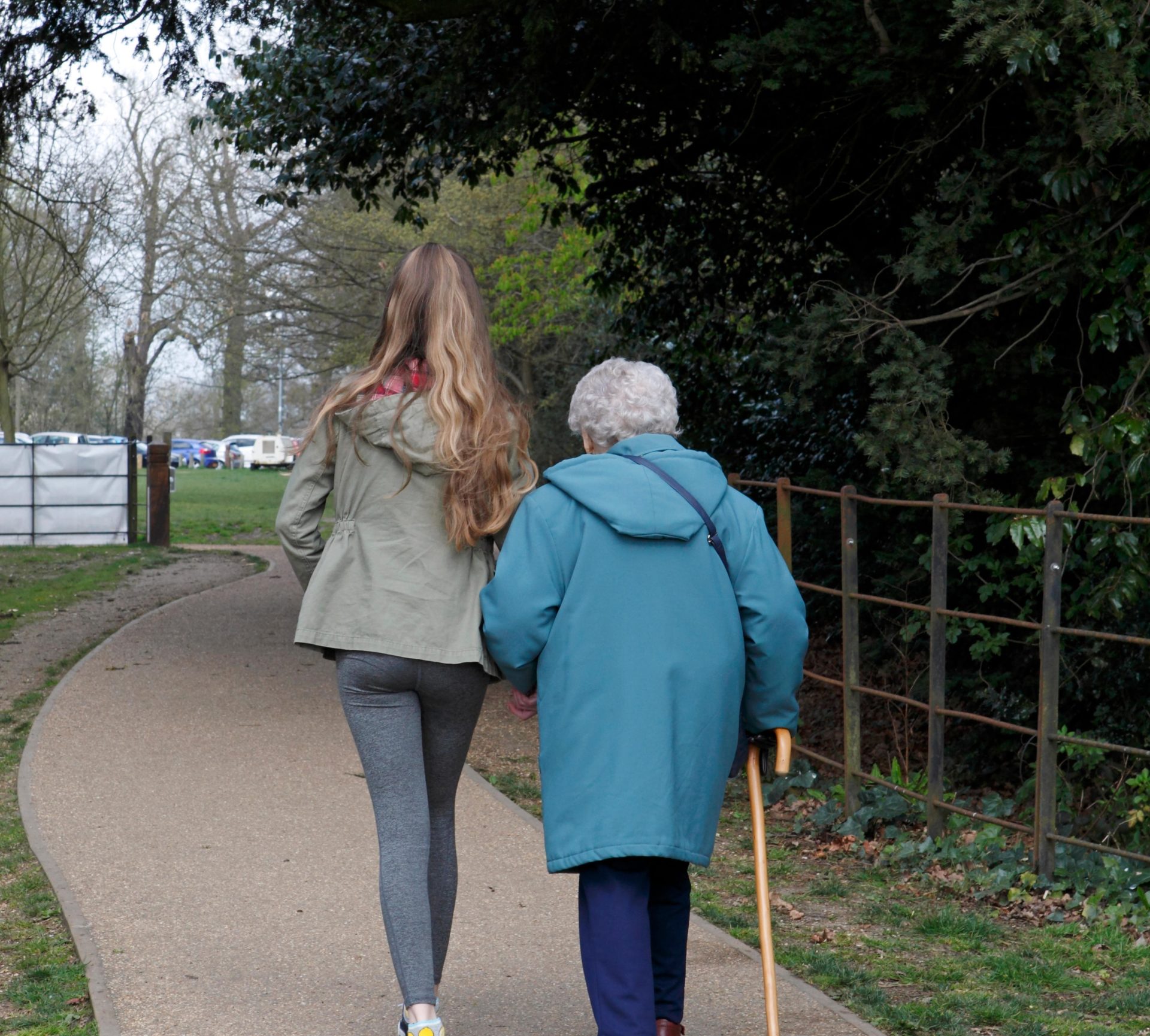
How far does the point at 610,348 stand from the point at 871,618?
28.6 ft

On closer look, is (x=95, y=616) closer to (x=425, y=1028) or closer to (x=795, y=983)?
(x=795, y=983)

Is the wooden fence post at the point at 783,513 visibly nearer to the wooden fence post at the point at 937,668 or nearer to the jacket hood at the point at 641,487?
the wooden fence post at the point at 937,668

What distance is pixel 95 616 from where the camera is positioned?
1229cm

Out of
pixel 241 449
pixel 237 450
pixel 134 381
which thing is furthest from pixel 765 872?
pixel 241 449

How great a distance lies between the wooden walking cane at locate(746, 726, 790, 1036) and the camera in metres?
3.04

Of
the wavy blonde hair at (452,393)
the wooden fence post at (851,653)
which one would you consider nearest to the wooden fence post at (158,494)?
the wooden fence post at (851,653)

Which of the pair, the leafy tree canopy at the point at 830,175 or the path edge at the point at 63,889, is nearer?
the path edge at the point at 63,889

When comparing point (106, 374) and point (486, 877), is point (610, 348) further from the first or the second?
point (106, 374)

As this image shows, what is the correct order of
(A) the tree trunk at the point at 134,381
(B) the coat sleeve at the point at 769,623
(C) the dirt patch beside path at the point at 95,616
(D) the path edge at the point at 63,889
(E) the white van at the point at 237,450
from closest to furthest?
1. (B) the coat sleeve at the point at 769,623
2. (D) the path edge at the point at 63,889
3. (C) the dirt patch beside path at the point at 95,616
4. (A) the tree trunk at the point at 134,381
5. (E) the white van at the point at 237,450

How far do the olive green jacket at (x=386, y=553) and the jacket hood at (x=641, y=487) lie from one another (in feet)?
1.17

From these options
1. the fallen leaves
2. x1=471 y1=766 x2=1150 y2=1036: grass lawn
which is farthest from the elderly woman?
the fallen leaves

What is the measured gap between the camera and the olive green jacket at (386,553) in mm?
3107

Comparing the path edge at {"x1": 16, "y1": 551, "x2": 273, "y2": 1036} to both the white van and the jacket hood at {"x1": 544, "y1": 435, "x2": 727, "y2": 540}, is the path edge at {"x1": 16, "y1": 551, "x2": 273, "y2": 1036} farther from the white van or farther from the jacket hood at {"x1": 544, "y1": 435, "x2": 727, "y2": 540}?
the white van

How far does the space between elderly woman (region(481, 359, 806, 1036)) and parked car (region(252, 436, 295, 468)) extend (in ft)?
193
